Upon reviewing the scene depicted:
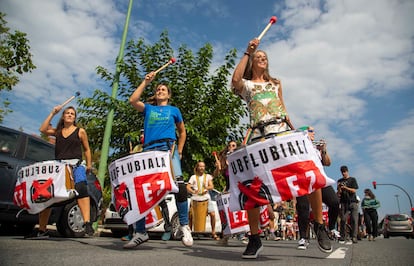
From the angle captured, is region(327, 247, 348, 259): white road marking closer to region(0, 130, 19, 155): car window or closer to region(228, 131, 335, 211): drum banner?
region(228, 131, 335, 211): drum banner

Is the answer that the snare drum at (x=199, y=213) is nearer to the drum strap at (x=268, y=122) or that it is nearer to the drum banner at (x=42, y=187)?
the drum banner at (x=42, y=187)

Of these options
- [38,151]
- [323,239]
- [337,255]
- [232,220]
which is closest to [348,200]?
[232,220]

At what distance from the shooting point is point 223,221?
642cm

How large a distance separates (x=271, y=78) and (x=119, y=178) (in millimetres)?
2123

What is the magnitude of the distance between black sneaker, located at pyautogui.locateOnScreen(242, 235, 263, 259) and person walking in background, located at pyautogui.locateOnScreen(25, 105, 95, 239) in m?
2.83

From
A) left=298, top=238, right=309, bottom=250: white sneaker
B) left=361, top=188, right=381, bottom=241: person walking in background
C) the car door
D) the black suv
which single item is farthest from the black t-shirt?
the car door

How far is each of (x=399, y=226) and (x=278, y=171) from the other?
2233 cm

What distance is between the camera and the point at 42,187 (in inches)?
191

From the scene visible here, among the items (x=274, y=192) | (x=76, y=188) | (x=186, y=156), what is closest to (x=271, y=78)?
(x=274, y=192)

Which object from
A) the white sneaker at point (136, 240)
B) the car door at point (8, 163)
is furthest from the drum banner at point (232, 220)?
the car door at point (8, 163)

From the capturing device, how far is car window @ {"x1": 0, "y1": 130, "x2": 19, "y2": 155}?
5.69 meters

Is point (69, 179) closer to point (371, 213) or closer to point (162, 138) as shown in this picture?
point (162, 138)

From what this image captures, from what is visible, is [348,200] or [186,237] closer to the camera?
[186,237]

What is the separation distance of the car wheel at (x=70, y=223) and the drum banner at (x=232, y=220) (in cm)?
271
